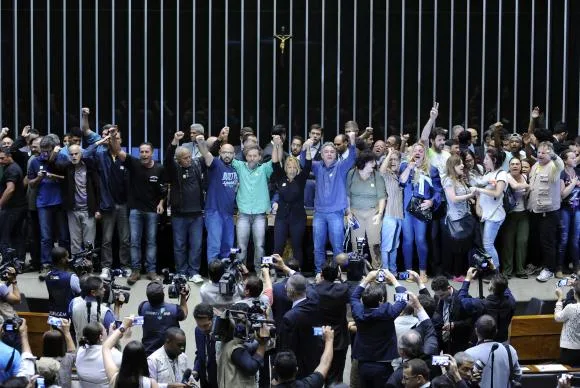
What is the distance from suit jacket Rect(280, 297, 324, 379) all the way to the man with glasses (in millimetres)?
4122

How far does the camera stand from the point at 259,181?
1755 cm

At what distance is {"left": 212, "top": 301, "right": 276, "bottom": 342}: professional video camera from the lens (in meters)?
12.0

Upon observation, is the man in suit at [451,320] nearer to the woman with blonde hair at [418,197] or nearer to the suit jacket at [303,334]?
the suit jacket at [303,334]

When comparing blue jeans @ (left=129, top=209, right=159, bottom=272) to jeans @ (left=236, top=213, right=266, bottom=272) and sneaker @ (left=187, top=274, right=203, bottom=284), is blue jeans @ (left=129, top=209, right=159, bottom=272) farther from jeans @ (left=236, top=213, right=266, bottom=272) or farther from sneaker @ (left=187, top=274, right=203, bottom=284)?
jeans @ (left=236, top=213, right=266, bottom=272)

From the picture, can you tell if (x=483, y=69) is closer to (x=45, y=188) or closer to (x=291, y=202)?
(x=291, y=202)

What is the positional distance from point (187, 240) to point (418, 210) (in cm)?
269

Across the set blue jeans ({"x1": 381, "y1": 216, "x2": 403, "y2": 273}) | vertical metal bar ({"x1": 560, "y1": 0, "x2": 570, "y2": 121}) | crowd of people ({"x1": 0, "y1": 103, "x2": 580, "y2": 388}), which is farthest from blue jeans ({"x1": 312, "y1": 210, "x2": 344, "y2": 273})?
vertical metal bar ({"x1": 560, "y1": 0, "x2": 570, "y2": 121})

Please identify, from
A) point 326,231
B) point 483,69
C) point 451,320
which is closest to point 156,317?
point 451,320

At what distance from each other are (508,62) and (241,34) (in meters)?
3.52

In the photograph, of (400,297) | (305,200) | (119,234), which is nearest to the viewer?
(400,297)

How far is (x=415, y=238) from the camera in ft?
58.2

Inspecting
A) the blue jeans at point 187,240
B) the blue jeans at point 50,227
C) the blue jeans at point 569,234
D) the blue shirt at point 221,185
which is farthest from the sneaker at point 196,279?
the blue jeans at point 569,234

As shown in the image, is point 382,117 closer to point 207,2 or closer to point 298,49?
point 298,49

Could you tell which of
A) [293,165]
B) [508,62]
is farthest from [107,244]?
[508,62]
